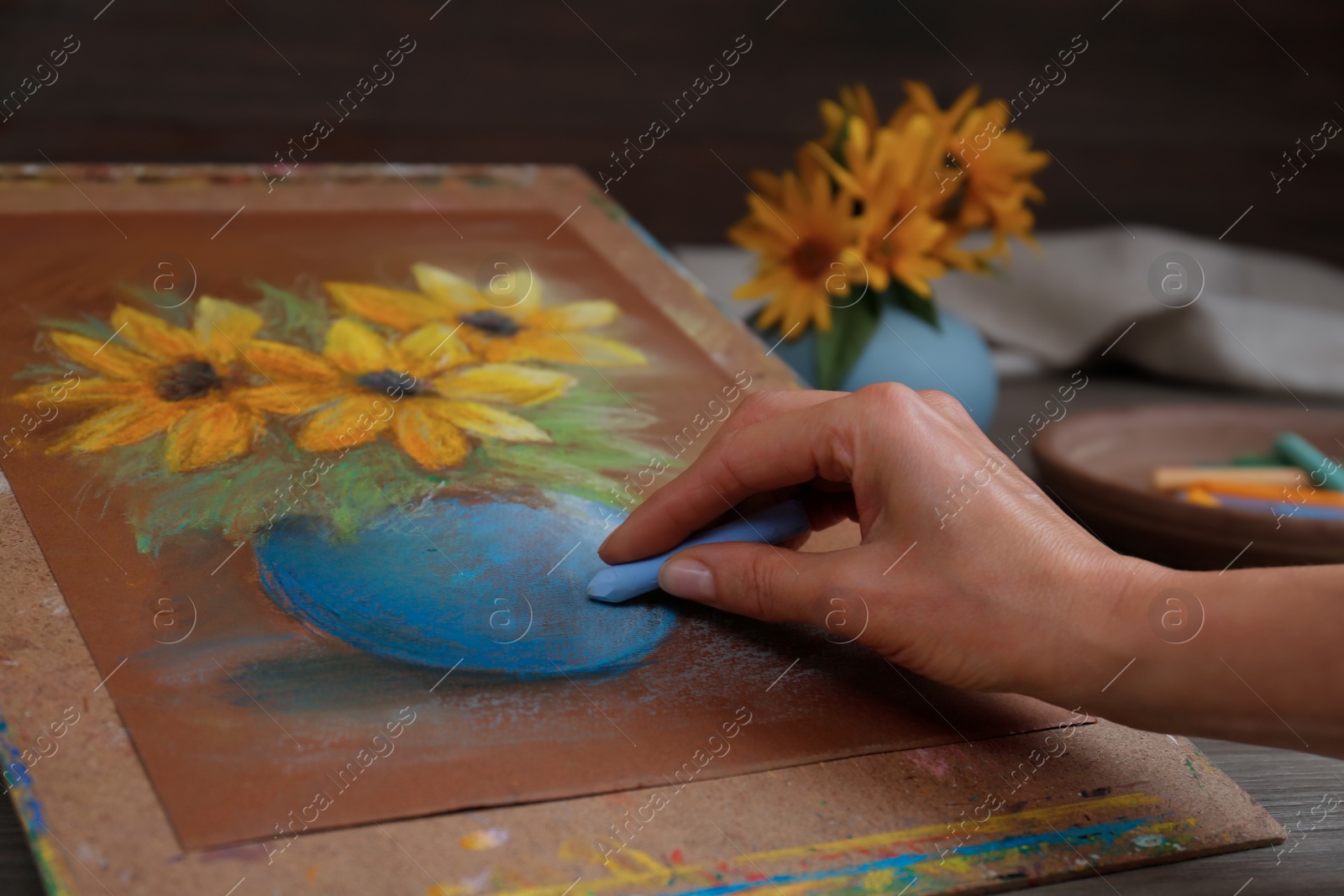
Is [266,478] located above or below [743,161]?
above

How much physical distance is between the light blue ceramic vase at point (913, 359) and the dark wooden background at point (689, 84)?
2.94 feet

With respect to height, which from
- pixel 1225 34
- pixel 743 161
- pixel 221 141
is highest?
pixel 221 141

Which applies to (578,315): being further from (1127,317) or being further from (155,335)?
(1127,317)

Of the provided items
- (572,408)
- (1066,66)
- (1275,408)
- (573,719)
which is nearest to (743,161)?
(1066,66)

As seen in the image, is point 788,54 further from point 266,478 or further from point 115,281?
point 266,478

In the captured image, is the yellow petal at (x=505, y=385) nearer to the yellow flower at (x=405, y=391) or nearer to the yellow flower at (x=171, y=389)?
the yellow flower at (x=405, y=391)

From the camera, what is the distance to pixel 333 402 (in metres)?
0.68

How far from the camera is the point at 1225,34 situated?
1.94m

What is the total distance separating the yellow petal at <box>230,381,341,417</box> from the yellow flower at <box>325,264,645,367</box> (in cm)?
9

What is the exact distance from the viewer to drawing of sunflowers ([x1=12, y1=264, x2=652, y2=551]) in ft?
1.94

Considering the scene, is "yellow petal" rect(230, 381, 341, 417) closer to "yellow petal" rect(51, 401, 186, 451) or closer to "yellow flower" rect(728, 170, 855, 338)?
"yellow petal" rect(51, 401, 186, 451)

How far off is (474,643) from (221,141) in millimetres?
1287

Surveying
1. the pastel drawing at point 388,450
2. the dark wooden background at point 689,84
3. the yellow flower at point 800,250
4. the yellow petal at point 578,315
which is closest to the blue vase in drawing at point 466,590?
the pastel drawing at point 388,450

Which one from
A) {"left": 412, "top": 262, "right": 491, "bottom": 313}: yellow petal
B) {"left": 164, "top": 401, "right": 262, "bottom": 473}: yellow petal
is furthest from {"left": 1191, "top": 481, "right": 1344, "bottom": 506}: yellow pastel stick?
{"left": 164, "top": 401, "right": 262, "bottom": 473}: yellow petal
